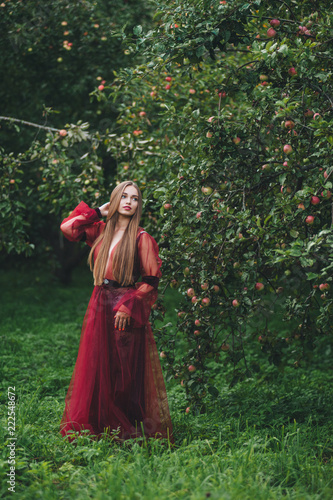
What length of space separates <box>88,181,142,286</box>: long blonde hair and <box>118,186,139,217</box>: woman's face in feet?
0.07

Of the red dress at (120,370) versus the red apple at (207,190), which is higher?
the red apple at (207,190)

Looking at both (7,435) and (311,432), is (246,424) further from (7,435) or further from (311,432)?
(7,435)

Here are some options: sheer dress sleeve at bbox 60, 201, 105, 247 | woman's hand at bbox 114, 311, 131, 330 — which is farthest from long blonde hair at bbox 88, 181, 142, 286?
woman's hand at bbox 114, 311, 131, 330

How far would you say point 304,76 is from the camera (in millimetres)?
3334

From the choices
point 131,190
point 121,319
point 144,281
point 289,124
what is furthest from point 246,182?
point 121,319

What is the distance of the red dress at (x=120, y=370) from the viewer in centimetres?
343

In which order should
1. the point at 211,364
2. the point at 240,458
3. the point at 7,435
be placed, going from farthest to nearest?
1. the point at 211,364
2. the point at 7,435
3. the point at 240,458

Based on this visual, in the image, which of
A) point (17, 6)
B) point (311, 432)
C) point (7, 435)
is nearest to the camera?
point (7, 435)

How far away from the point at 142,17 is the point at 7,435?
257 inches

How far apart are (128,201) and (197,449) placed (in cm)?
159

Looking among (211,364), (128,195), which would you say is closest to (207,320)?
(128,195)

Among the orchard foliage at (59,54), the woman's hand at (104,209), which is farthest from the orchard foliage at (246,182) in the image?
the orchard foliage at (59,54)

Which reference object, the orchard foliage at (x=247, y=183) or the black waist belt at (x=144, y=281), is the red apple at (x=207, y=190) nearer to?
the orchard foliage at (x=247, y=183)

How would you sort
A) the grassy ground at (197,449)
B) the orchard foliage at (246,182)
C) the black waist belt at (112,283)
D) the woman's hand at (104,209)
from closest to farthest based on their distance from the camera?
the grassy ground at (197,449), the orchard foliage at (246,182), the black waist belt at (112,283), the woman's hand at (104,209)
